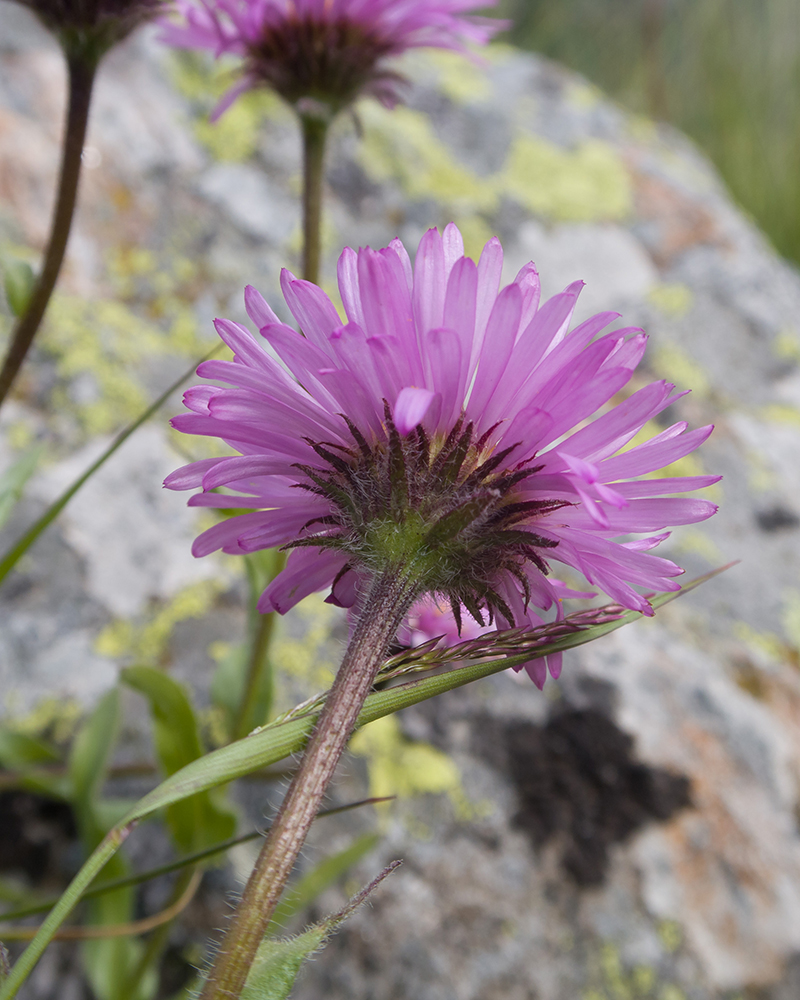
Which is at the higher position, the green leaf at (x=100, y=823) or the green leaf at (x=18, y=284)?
the green leaf at (x=18, y=284)

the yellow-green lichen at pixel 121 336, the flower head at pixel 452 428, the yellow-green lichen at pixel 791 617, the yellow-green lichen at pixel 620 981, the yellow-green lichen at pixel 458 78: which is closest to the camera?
the flower head at pixel 452 428

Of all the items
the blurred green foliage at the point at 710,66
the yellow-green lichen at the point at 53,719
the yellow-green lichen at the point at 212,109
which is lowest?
the yellow-green lichen at the point at 53,719

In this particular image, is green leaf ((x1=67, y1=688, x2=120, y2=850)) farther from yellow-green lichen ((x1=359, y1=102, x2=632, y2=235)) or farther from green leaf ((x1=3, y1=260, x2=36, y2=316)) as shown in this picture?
yellow-green lichen ((x1=359, y1=102, x2=632, y2=235))

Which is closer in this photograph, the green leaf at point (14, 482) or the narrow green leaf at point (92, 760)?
the green leaf at point (14, 482)

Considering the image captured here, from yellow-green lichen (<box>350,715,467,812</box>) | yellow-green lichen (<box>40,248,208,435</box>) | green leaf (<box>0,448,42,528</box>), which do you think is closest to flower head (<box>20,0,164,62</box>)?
green leaf (<box>0,448,42,528</box>)

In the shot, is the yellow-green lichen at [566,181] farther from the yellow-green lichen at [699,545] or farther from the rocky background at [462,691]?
the yellow-green lichen at [699,545]

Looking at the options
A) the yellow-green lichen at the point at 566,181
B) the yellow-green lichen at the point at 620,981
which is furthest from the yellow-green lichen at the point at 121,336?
the yellow-green lichen at the point at 620,981

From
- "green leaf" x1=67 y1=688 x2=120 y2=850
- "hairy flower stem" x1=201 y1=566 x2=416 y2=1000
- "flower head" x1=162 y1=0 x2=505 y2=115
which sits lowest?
"hairy flower stem" x1=201 y1=566 x2=416 y2=1000
